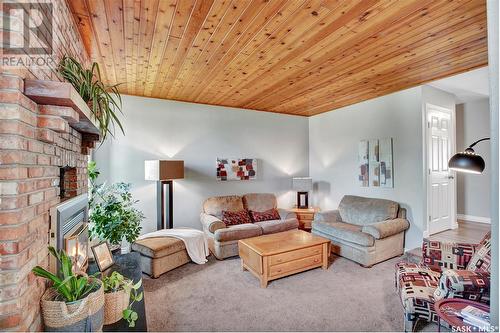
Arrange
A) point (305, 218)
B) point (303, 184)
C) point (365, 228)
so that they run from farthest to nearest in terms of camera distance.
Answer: point (303, 184) → point (305, 218) → point (365, 228)

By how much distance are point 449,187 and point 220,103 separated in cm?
429

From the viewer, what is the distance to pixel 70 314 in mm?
1170

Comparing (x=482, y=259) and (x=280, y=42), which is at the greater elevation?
(x=280, y=42)

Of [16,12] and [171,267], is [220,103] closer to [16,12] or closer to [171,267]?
[171,267]

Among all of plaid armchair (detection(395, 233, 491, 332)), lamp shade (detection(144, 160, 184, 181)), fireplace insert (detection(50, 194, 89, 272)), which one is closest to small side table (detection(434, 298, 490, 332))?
plaid armchair (detection(395, 233, 491, 332))

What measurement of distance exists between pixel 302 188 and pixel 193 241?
2.52m

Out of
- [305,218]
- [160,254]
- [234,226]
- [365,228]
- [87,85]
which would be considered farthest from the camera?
[305,218]

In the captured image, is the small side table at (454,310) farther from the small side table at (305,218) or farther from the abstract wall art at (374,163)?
the small side table at (305,218)

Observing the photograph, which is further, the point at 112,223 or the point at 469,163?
the point at 112,223

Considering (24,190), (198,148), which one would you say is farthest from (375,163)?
(24,190)

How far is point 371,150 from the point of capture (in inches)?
167

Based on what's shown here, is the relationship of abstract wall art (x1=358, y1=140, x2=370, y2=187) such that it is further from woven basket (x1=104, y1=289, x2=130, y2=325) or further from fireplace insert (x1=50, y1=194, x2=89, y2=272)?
fireplace insert (x1=50, y1=194, x2=89, y2=272)

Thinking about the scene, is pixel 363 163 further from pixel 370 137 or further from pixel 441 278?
pixel 441 278

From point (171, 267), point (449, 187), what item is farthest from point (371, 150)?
point (171, 267)
